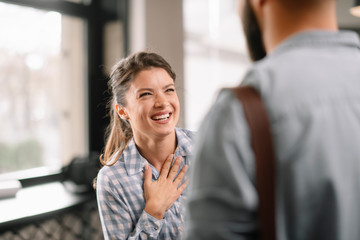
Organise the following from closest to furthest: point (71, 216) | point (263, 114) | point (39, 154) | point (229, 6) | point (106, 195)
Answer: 1. point (263, 114)
2. point (106, 195)
3. point (71, 216)
4. point (39, 154)
5. point (229, 6)

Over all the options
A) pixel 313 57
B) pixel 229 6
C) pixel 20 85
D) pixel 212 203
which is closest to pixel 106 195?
pixel 212 203

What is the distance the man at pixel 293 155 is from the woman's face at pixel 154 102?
1.16 feet

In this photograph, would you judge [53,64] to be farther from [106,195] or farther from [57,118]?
[106,195]

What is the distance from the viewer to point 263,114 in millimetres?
396

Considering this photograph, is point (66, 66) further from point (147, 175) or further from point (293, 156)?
point (293, 156)

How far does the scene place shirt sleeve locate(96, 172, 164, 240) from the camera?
72 centimetres

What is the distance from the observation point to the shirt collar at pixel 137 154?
30.7 inches

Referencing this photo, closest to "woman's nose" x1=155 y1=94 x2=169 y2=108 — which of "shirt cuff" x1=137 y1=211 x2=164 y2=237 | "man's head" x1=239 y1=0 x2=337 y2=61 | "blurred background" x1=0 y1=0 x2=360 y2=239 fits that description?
"shirt cuff" x1=137 y1=211 x2=164 y2=237

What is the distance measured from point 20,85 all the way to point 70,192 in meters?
0.61

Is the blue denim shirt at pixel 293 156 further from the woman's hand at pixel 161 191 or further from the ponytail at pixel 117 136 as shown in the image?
the ponytail at pixel 117 136

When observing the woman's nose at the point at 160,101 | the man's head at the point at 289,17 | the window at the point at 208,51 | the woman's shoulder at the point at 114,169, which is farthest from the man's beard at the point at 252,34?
the window at the point at 208,51

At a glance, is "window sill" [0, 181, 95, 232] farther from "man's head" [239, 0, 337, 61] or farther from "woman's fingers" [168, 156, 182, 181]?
"man's head" [239, 0, 337, 61]

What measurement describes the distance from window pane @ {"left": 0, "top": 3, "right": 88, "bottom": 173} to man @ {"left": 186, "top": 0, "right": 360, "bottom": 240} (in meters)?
1.68

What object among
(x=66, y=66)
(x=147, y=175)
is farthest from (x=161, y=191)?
(x=66, y=66)
